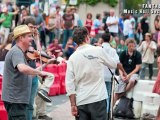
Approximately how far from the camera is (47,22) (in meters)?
21.7

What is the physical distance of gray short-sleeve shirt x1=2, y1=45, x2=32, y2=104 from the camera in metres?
6.12

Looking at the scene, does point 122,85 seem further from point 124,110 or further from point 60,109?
point 60,109

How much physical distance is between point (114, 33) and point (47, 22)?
2.94 metres

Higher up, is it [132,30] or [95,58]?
[95,58]

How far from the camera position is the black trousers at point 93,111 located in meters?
6.09

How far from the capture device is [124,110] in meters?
10.1

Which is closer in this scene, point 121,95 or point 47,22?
point 121,95

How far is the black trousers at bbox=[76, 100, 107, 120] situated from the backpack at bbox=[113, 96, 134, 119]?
393 centimetres

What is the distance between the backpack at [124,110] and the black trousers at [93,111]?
3935 mm

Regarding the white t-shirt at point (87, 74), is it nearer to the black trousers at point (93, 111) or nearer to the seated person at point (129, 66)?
the black trousers at point (93, 111)

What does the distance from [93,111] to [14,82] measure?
3.32 feet

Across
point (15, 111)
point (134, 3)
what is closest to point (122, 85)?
point (15, 111)

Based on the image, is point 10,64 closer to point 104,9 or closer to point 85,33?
point 85,33

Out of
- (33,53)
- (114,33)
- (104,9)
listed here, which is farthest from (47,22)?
(33,53)
